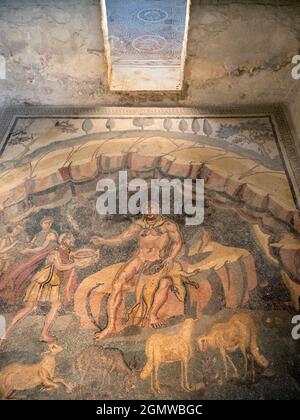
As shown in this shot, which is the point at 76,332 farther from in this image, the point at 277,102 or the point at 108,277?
the point at 277,102

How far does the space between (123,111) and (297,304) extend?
3164 mm

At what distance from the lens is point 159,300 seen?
3268 mm

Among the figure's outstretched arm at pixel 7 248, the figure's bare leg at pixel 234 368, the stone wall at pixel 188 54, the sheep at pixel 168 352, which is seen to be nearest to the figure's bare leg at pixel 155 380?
the sheep at pixel 168 352

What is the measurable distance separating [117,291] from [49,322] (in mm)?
611

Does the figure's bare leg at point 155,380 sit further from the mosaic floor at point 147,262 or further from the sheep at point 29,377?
the sheep at point 29,377

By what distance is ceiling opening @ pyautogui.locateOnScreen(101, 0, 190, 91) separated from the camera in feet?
17.8

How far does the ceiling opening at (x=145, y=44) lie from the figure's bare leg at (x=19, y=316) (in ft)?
9.73

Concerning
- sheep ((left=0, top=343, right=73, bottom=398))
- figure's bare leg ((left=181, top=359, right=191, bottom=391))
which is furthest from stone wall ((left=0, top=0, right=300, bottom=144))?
sheep ((left=0, top=343, right=73, bottom=398))

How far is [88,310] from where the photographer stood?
323cm

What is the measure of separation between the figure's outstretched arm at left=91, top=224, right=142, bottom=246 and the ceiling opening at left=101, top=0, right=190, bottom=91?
213 centimetres

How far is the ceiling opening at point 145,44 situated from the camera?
5438 mm

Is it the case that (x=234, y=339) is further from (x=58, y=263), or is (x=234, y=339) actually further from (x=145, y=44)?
(x=145, y=44)

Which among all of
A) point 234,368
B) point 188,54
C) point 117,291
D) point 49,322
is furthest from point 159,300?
point 188,54
